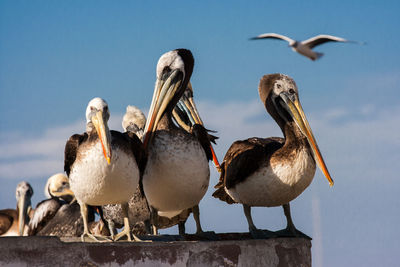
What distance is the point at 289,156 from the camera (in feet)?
25.3

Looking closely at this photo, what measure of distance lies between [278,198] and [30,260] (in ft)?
10.5

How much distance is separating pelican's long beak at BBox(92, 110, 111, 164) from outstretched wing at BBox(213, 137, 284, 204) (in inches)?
74.0

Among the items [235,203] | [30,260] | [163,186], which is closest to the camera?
[30,260]

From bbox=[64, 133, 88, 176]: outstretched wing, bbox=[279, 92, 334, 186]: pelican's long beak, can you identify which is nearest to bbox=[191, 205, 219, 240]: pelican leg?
bbox=[279, 92, 334, 186]: pelican's long beak

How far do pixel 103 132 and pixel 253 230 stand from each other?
2.29 meters

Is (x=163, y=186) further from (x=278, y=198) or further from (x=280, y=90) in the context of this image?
(x=280, y=90)

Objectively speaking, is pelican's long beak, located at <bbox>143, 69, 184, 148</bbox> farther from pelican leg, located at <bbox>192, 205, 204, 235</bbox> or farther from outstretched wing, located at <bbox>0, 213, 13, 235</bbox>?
outstretched wing, located at <bbox>0, 213, 13, 235</bbox>

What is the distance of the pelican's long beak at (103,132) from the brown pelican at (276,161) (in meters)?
1.90

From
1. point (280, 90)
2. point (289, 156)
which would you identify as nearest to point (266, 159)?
point (289, 156)

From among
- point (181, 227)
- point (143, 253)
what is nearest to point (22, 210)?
point (181, 227)

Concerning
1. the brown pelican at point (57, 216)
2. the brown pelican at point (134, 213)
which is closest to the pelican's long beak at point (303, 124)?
the brown pelican at point (134, 213)

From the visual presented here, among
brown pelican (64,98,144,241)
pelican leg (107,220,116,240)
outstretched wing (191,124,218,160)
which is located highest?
outstretched wing (191,124,218,160)

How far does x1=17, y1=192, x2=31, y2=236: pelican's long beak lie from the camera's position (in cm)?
1687

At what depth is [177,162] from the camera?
285 inches
